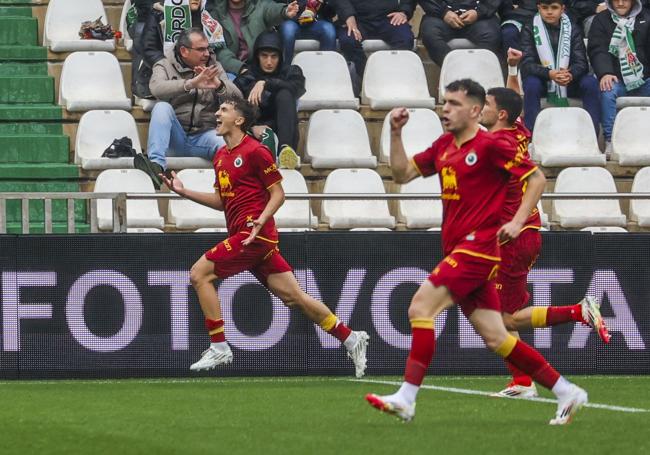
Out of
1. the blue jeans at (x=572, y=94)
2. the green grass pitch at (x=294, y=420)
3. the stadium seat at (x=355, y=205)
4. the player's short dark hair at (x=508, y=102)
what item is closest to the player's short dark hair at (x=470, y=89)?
the player's short dark hair at (x=508, y=102)

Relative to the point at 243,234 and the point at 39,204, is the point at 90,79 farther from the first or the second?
the point at 243,234

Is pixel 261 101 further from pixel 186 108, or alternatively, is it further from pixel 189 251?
pixel 189 251

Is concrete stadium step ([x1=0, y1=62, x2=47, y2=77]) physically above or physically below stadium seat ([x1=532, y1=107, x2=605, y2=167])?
above

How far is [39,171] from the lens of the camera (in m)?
15.4

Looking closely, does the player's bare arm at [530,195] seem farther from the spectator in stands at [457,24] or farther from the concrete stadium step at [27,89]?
the concrete stadium step at [27,89]

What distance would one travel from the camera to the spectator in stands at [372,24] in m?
17.1

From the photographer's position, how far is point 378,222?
1441 centimetres

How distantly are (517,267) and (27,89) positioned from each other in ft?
24.2

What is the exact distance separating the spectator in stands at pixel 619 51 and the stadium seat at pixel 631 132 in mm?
174

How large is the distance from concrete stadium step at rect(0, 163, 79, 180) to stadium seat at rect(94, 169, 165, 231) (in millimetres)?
521

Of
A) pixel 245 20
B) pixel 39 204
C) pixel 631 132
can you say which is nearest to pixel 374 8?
pixel 245 20

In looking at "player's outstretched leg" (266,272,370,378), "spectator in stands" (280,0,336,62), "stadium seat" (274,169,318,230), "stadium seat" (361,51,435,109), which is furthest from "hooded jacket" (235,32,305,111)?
"player's outstretched leg" (266,272,370,378)

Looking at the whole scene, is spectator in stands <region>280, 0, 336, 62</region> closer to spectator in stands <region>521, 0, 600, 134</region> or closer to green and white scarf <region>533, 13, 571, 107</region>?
spectator in stands <region>521, 0, 600, 134</region>

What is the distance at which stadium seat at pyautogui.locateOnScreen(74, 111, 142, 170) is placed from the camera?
15578mm
